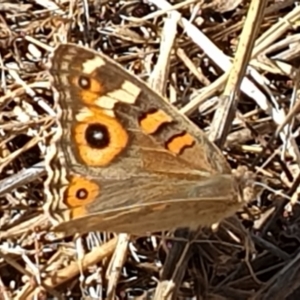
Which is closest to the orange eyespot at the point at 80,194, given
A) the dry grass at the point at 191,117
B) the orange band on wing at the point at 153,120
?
the orange band on wing at the point at 153,120

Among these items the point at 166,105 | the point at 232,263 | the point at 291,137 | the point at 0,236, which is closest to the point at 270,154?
the point at 291,137

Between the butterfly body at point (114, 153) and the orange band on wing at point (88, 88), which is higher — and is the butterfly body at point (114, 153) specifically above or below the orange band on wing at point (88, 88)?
below

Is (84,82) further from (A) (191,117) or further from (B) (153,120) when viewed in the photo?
(A) (191,117)

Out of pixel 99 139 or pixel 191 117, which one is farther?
pixel 191 117

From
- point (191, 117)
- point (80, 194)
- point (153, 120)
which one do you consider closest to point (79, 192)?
point (80, 194)

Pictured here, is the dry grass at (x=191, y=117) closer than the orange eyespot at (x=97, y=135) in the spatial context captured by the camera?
No

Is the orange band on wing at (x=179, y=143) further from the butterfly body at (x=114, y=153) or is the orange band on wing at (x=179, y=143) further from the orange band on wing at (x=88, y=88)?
the orange band on wing at (x=88, y=88)

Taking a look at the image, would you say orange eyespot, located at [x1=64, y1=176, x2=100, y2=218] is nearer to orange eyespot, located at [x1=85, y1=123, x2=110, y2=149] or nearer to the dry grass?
orange eyespot, located at [x1=85, y1=123, x2=110, y2=149]

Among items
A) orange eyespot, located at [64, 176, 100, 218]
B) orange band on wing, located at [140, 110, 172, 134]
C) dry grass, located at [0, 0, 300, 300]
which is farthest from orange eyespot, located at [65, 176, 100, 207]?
dry grass, located at [0, 0, 300, 300]

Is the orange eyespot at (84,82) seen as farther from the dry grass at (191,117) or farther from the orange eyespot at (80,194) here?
the dry grass at (191,117)

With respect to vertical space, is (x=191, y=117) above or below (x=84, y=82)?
below
